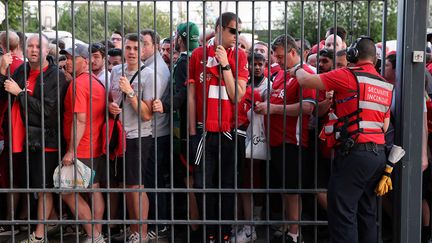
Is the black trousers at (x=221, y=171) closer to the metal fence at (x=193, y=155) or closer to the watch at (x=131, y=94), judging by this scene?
the metal fence at (x=193, y=155)

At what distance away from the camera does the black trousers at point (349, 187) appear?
4922 millimetres

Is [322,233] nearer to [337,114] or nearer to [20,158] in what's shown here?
[337,114]

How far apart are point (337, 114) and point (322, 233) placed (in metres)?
1.83

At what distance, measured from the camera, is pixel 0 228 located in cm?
645

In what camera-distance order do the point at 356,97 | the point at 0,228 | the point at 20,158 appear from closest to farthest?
the point at 356,97 < the point at 20,158 < the point at 0,228

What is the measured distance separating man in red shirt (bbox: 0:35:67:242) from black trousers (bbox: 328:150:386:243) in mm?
2474

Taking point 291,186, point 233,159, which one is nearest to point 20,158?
point 233,159

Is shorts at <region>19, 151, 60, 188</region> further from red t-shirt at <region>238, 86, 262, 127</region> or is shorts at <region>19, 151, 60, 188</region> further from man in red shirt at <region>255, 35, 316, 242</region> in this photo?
man in red shirt at <region>255, 35, 316, 242</region>

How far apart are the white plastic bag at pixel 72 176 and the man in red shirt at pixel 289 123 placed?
162 cm

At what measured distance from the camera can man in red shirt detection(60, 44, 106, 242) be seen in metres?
5.48

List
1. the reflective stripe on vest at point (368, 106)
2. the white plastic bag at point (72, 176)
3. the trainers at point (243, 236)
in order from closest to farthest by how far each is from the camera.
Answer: the reflective stripe on vest at point (368, 106)
the white plastic bag at point (72, 176)
the trainers at point (243, 236)

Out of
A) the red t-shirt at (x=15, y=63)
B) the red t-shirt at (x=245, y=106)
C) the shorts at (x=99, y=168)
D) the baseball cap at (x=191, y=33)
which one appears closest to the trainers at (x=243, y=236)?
the red t-shirt at (x=245, y=106)

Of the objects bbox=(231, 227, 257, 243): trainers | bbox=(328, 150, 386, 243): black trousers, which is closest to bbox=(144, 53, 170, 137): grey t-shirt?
bbox=(231, 227, 257, 243): trainers

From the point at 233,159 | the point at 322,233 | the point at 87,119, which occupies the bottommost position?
the point at 322,233
